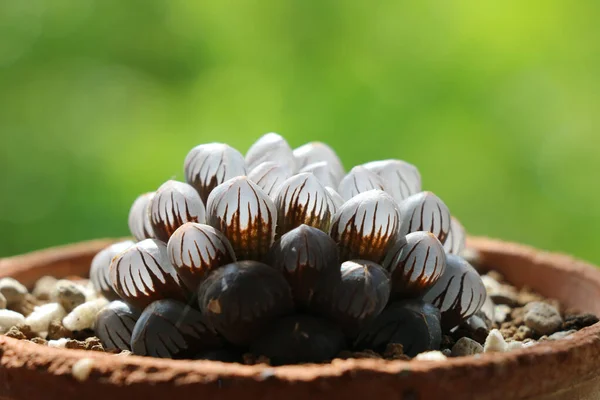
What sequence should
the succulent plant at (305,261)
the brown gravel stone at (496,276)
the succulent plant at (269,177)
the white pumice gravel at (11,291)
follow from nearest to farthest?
1. the succulent plant at (305,261)
2. the succulent plant at (269,177)
3. the white pumice gravel at (11,291)
4. the brown gravel stone at (496,276)

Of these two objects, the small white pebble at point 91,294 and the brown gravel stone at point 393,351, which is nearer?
the brown gravel stone at point 393,351

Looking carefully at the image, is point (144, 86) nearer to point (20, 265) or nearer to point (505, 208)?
point (505, 208)

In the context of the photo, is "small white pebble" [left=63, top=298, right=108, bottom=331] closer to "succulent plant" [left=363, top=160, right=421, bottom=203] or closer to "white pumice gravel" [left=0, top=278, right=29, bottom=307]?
"white pumice gravel" [left=0, top=278, right=29, bottom=307]

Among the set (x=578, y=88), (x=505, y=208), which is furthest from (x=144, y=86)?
(x=578, y=88)

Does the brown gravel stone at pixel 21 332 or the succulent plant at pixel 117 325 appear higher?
the succulent plant at pixel 117 325

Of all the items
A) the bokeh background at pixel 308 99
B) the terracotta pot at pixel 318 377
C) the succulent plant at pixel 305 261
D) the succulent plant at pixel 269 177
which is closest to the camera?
the terracotta pot at pixel 318 377

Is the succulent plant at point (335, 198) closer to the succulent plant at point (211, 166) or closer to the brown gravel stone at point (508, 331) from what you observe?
the succulent plant at point (211, 166)

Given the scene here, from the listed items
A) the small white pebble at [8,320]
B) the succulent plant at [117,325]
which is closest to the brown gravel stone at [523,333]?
the succulent plant at [117,325]
